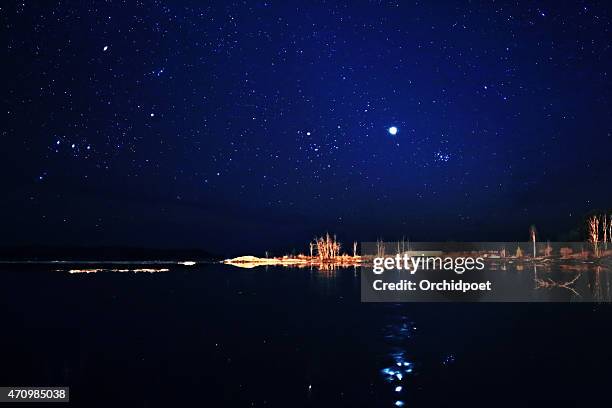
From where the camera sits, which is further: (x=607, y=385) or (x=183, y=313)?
(x=183, y=313)

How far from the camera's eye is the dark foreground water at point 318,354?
14695mm

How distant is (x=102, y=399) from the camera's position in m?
14.7

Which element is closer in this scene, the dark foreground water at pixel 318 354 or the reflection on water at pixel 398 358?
the dark foreground water at pixel 318 354

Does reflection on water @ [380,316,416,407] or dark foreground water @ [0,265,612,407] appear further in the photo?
reflection on water @ [380,316,416,407]

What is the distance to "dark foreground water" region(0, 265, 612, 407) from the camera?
14695mm

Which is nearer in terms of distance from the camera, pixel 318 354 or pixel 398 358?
pixel 398 358

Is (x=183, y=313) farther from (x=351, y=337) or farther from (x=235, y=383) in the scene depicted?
(x=235, y=383)

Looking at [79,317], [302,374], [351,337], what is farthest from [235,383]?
[79,317]

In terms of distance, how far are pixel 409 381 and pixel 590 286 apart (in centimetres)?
3794

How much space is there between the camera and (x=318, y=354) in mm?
19906

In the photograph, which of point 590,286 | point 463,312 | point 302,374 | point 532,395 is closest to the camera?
point 532,395

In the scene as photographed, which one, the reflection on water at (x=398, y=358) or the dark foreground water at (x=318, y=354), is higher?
the reflection on water at (x=398, y=358)

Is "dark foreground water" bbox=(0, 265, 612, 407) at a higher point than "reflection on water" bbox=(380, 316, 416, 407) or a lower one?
lower

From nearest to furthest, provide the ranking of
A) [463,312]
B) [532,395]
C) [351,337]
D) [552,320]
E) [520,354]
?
[532,395] → [520,354] → [351,337] → [552,320] → [463,312]
